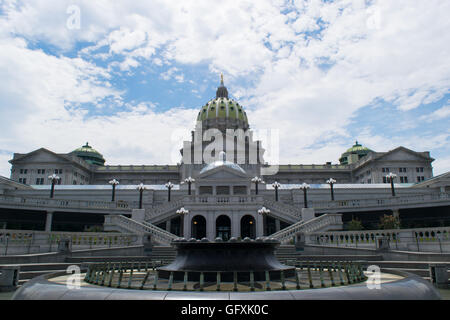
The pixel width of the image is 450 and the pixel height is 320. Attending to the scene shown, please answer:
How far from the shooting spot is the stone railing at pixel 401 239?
22.5 metres

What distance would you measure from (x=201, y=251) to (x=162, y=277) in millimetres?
2011

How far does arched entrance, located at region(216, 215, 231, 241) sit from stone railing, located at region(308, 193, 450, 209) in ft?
40.9

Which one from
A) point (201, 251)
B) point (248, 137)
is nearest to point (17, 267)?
point (201, 251)

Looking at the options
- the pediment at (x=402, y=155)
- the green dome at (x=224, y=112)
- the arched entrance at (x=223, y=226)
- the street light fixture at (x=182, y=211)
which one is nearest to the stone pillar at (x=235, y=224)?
the arched entrance at (x=223, y=226)

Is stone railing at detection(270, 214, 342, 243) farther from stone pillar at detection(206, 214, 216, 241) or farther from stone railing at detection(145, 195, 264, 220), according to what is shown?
stone pillar at detection(206, 214, 216, 241)

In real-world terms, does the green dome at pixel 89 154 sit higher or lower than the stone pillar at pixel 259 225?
higher

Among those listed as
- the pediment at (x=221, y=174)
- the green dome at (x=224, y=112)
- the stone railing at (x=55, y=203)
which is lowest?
the stone railing at (x=55, y=203)

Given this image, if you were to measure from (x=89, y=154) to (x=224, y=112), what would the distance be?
48.4 meters

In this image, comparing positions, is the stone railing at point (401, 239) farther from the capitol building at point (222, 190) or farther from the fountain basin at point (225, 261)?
the fountain basin at point (225, 261)

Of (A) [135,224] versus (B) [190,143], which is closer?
(A) [135,224]

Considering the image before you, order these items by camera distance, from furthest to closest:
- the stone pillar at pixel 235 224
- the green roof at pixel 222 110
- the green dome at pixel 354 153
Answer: the green dome at pixel 354 153 → the green roof at pixel 222 110 → the stone pillar at pixel 235 224

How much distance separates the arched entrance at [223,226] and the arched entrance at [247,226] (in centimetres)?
217

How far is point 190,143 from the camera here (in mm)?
91375
